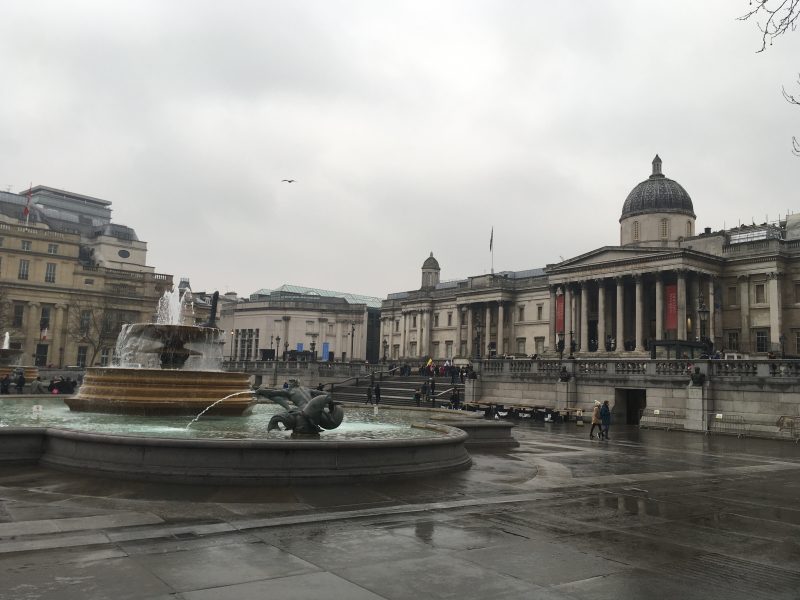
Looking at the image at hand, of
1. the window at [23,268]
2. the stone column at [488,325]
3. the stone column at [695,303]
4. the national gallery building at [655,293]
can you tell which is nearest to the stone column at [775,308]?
the national gallery building at [655,293]

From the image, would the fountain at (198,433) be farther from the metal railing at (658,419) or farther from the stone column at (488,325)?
the stone column at (488,325)

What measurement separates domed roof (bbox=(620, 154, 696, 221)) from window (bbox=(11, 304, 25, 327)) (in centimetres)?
7221

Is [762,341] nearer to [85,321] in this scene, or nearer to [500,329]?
[500,329]

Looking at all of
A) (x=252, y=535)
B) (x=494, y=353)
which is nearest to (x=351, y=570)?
(x=252, y=535)

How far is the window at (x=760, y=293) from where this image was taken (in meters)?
65.7

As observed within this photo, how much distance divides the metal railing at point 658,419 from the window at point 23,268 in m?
74.4

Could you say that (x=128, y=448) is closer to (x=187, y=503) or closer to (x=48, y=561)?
(x=187, y=503)

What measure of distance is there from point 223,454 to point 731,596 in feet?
26.1

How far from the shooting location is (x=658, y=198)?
7500 cm

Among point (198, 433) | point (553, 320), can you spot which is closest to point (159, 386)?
point (198, 433)

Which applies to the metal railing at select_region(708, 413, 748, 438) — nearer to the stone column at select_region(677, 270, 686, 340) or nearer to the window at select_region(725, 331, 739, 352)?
the stone column at select_region(677, 270, 686, 340)

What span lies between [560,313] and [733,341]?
17580mm

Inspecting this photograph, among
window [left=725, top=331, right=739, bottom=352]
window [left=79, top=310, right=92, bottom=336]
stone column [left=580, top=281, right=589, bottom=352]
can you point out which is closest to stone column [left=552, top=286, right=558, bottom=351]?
stone column [left=580, top=281, right=589, bottom=352]

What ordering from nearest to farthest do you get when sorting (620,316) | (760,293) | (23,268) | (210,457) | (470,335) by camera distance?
(210,457) → (760,293) → (620,316) → (23,268) → (470,335)
